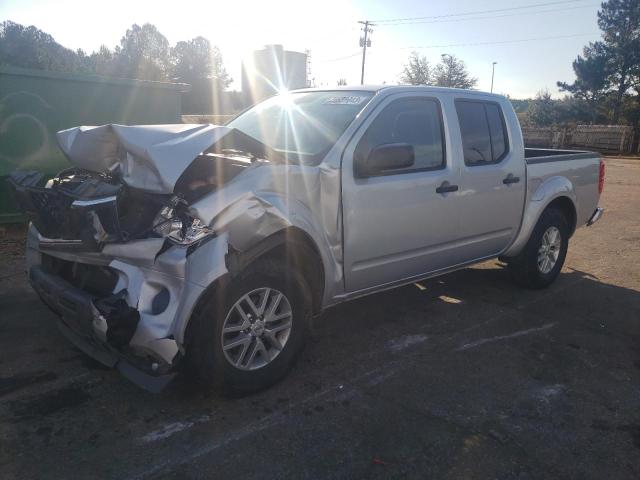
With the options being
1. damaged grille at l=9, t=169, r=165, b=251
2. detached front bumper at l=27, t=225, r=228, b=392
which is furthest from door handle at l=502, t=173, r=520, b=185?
damaged grille at l=9, t=169, r=165, b=251

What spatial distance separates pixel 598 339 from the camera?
4664mm

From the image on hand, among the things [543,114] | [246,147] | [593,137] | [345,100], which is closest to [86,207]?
[246,147]

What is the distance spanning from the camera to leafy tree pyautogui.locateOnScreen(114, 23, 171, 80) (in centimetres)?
4885

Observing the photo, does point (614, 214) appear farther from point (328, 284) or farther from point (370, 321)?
point (328, 284)

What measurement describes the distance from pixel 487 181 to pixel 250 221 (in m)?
2.59

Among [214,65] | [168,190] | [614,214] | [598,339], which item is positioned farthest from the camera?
[214,65]

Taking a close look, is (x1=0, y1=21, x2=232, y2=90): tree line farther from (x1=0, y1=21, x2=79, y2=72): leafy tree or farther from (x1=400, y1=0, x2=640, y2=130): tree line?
(x1=400, y1=0, x2=640, y2=130): tree line

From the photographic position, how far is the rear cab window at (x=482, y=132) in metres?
4.83

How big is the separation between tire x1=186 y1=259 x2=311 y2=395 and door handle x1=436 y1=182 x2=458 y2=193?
5.04ft

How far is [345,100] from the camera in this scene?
4.33 m

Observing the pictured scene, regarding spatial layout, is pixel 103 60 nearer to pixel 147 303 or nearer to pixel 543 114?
pixel 543 114

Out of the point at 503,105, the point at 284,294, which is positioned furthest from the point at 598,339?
the point at 284,294

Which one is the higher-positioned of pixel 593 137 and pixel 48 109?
pixel 48 109

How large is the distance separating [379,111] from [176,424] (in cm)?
256
